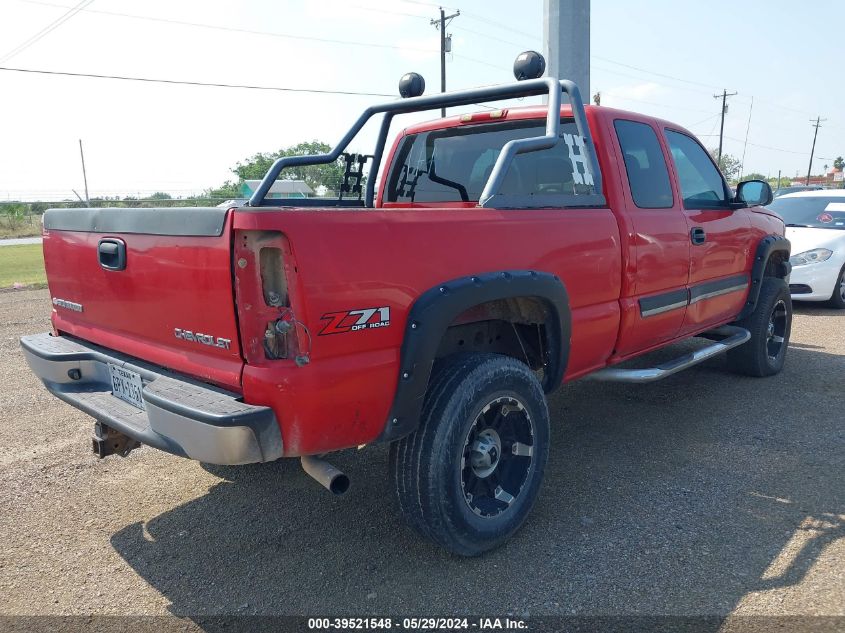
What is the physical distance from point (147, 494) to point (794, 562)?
10.3ft

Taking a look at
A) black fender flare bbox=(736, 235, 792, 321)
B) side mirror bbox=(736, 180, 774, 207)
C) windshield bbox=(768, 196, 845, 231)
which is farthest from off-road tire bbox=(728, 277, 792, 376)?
windshield bbox=(768, 196, 845, 231)

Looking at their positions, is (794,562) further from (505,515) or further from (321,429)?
(321,429)

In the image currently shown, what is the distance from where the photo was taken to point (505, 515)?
9.50 ft

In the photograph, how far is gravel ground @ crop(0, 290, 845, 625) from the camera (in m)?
2.58

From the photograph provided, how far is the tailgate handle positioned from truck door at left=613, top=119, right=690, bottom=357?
2.49 metres

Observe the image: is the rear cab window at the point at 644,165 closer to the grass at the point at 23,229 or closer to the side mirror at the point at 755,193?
the side mirror at the point at 755,193

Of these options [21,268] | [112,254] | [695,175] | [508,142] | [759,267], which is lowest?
[21,268]

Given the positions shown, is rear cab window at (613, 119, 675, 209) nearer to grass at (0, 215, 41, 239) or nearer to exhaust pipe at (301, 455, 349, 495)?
exhaust pipe at (301, 455, 349, 495)

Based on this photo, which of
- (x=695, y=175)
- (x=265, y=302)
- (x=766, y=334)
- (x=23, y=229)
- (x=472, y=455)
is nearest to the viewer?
(x=265, y=302)

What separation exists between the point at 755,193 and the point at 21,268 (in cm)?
1595

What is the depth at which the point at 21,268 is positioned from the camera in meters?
15.4

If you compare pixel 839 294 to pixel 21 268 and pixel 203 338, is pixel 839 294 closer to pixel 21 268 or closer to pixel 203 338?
pixel 203 338

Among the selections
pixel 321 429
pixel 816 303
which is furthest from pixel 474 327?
pixel 816 303

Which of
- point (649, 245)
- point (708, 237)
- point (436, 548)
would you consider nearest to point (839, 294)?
point (708, 237)
